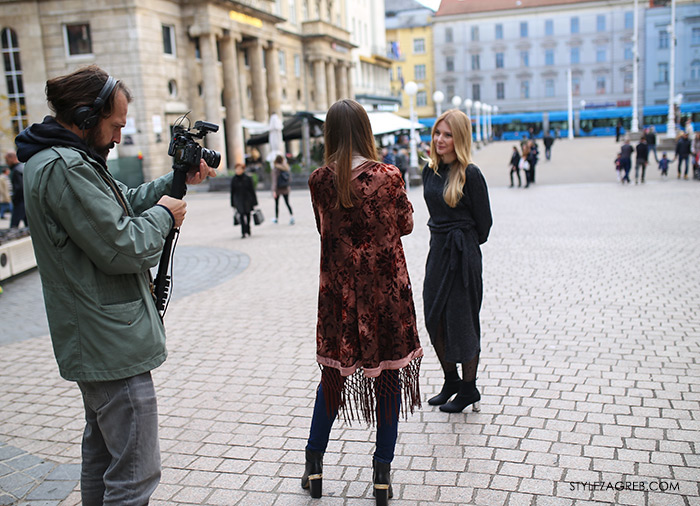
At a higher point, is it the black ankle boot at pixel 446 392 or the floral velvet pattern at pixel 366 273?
the floral velvet pattern at pixel 366 273

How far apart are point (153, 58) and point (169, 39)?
2526 mm

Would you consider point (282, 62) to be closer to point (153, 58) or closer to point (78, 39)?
point (153, 58)

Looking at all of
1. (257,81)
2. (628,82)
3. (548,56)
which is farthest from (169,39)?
(628,82)

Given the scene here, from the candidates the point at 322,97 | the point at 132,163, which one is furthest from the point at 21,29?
the point at 322,97

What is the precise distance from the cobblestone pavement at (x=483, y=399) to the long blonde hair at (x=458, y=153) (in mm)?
1481

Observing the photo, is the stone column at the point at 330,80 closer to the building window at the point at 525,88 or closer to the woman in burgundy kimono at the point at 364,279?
the building window at the point at 525,88

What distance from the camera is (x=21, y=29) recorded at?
31.1 m

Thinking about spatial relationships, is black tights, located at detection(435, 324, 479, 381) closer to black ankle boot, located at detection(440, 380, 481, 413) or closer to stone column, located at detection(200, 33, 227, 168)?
black ankle boot, located at detection(440, 380, 481, 413)

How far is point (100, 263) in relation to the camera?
91.2 inches

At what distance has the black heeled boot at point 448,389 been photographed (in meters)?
4.54

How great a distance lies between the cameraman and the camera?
229cm

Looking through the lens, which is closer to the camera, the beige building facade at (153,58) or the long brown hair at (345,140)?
the long brown hair at (345,140)

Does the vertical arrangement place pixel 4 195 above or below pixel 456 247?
below

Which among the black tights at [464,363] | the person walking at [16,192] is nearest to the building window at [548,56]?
the person walking at [16,192]
